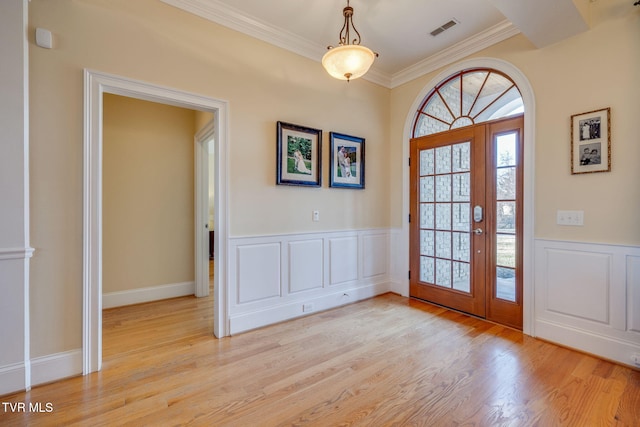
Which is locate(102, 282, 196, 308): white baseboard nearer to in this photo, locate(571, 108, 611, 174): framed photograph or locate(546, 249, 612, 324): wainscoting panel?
locate(546, 249, 612, 324): wainscoting panel

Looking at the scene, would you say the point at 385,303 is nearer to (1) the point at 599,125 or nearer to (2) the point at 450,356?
(2) the point at 450,356

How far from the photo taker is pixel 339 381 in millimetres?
2033

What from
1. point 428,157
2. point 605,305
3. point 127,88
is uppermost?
point 127,88

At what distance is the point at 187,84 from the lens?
253cm

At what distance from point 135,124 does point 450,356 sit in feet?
14.3

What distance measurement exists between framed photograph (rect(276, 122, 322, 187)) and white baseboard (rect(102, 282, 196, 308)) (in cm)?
223

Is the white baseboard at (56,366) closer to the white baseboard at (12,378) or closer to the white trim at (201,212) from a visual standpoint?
the white baseboard at (12,378)

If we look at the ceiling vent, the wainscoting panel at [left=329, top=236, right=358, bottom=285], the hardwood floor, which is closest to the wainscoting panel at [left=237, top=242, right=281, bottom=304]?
the hardwood floor

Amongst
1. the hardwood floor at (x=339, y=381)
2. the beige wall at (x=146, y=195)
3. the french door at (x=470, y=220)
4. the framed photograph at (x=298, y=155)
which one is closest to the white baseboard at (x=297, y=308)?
the hardwood floor at (x=339, y=381)

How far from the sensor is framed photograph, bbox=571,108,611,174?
2.32 meters

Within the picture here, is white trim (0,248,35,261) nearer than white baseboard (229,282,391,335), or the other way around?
white trim (0,248,35,261)

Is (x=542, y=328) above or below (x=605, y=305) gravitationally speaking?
below

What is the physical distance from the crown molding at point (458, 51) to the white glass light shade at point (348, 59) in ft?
5.47

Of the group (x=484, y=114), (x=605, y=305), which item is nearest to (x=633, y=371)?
(x=605, y=305)
